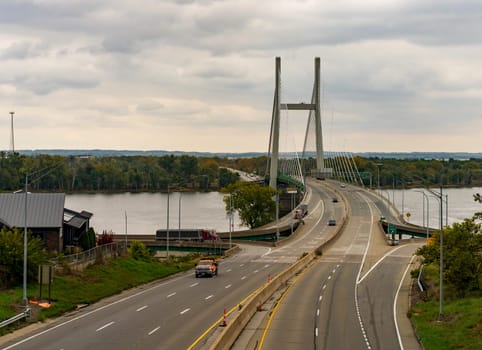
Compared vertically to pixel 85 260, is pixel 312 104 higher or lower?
higher

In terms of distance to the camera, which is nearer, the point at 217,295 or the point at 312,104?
the point at 217,295

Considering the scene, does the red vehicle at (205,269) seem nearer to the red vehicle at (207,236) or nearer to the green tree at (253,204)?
the red vehicle at (207,236)

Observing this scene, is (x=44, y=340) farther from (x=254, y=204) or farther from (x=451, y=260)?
(x=254, y=204)

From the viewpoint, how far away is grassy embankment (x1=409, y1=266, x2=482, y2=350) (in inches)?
1278

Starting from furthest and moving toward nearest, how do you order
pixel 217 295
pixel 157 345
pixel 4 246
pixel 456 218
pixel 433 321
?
pixel 456 218 → pixel 217 295 → pixel 4 246 → pixel 433 321 → pixel 157 345

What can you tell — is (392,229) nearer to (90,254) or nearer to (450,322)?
(90,254)

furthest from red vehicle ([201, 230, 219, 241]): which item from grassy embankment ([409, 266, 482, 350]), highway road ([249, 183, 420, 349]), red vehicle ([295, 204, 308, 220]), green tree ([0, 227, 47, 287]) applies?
green tree ([0, 227, 47, 287])

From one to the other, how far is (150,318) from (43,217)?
2054cm

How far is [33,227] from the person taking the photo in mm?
55438

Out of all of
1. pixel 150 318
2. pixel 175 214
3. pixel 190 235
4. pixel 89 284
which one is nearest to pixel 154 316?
pixel 150 318

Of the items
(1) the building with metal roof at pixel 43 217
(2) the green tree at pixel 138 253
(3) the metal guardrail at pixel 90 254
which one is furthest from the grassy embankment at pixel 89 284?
(1) the building with metal roof at pixel 43 217

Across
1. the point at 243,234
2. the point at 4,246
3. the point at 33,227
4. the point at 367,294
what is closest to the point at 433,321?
the point at 367,294

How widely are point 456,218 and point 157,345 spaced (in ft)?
379

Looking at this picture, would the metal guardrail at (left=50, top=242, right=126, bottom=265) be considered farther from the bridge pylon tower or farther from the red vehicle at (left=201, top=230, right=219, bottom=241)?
the bridge pylon tower
